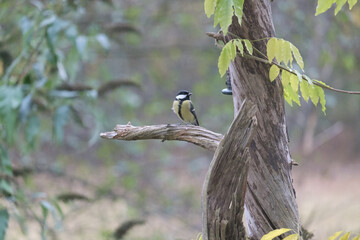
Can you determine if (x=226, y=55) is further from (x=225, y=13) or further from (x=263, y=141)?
(x=263, y=141)

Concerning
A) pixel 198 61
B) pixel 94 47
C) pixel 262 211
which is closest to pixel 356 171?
pixel 198 61

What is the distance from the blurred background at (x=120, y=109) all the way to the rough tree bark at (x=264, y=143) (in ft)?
3.33

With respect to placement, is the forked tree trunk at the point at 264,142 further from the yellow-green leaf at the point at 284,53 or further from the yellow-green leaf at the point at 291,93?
the yellow-green leaf at the point at 284,53

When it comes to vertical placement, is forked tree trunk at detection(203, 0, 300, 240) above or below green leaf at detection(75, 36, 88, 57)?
below

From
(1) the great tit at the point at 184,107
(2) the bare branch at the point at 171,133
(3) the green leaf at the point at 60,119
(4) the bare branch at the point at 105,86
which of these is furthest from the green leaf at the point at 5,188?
(2) the bare branch at the point at 171,133

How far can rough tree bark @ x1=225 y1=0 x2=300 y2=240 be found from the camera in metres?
1.39

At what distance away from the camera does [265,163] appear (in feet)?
4.58

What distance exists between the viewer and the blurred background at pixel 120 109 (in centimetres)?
270

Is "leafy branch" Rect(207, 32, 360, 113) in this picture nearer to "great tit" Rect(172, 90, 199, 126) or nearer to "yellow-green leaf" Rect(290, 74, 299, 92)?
"yellow-green leaf" Rect(290, 74, 299, 92)

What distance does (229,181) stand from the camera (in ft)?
4.20

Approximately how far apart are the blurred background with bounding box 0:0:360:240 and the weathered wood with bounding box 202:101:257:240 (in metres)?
1.05

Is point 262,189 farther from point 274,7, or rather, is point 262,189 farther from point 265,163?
point 274,7

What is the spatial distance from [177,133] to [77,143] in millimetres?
5397

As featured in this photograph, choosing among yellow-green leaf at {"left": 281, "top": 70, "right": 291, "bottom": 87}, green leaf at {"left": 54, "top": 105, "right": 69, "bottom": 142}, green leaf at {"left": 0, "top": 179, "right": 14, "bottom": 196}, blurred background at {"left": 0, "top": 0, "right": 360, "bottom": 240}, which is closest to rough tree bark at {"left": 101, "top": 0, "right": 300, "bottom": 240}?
yellow-green leaf at {"left": 281, "top": 70, "right": 291, "bottom": 87}
